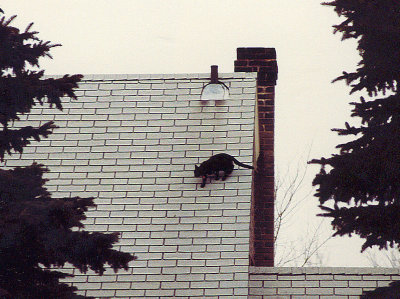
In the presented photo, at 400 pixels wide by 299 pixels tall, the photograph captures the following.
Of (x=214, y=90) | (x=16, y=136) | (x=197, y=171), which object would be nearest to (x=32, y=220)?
(x=16, y=136)

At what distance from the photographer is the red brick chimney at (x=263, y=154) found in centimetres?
1153

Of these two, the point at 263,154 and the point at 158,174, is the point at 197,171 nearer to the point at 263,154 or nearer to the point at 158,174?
the point at 158,174

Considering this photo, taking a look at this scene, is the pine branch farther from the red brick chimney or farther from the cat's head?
the red brick chimney

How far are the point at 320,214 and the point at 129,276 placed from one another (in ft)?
12.5

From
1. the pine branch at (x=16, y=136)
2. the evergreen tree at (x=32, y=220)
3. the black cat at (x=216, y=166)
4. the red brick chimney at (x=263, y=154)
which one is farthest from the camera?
the red brick chimney at (x=263, y=154)

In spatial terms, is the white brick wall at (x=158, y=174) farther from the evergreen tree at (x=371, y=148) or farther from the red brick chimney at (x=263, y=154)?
the evergreen tree at (x=371, y=148)

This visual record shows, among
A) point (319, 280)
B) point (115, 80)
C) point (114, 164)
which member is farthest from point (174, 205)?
point (115, 80)

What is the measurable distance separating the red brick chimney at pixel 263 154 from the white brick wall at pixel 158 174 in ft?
4.24

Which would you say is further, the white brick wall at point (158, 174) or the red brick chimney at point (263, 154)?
the red brick chimney at point (263, 154)

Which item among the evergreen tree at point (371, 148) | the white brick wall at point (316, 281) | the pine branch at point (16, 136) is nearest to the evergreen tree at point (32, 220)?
the pine branch at point (16, 136)

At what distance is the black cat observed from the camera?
995 centimetres

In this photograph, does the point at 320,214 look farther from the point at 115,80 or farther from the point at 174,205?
the point at 115,80

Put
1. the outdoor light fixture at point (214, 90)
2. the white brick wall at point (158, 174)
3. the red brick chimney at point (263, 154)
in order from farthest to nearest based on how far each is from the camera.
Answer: the red brick chimney at point (263, 154) < the outdoor light fixture at point (214, 90) < the white brick wall at point (158, 174)

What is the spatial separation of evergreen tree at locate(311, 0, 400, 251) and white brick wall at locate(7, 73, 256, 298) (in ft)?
9.58
